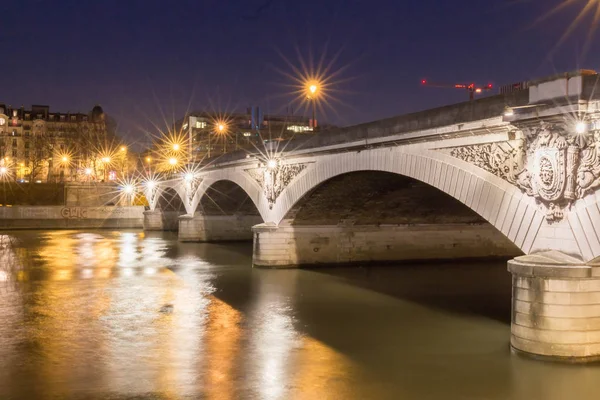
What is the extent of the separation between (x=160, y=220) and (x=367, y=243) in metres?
33.9

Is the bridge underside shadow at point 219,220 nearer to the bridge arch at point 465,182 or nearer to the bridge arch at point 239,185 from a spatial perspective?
the bridge arch at point 239,185

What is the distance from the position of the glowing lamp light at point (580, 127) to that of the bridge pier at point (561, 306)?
88.1 inches

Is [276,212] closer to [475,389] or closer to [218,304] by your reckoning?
[218,304]

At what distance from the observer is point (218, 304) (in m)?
19.4

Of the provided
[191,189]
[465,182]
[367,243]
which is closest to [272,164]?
[367,243]

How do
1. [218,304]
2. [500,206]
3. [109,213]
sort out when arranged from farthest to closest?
1. [109,213]
2. [218,304]
3. [500,206]

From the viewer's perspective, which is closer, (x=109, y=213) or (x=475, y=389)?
(x=475, y=389)

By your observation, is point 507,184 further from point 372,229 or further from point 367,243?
point 367,243

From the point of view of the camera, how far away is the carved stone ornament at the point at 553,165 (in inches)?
452

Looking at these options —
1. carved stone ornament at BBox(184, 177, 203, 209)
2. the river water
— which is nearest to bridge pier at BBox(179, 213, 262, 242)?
carved stone ornament at BBox(184, 177, 203, 209)

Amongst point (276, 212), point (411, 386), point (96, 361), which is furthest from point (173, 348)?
point (276, 212)

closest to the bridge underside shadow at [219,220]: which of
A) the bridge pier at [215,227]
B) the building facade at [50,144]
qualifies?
the bridge pier at [215,227]

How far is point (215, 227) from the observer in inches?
1714

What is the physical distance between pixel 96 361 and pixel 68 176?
83828mm
